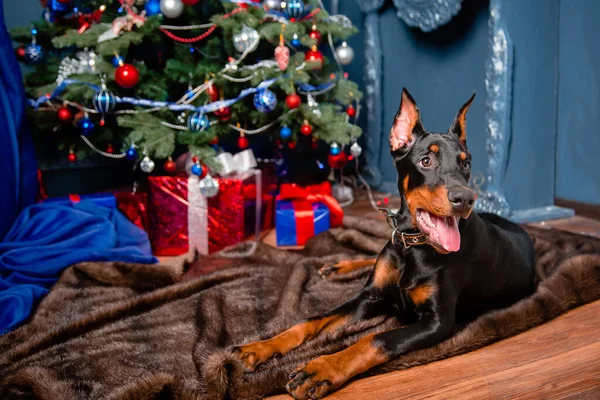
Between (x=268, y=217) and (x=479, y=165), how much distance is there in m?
1.41

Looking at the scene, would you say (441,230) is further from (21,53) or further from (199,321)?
(21,53)

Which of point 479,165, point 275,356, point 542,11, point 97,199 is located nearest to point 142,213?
point 97,199

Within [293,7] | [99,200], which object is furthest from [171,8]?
[99,200]

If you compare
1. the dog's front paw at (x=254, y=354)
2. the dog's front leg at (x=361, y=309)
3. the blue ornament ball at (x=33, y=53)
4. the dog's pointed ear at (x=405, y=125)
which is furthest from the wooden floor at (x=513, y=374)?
the blue ornament ball at (x=33, y=53)

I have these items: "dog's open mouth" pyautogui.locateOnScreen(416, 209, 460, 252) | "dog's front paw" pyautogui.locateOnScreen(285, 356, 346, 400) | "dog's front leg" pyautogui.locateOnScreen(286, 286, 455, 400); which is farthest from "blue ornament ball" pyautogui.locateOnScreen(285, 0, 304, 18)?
"dog's front paw" pyautogui.locateOnScreen(285, 356, 346, 400)

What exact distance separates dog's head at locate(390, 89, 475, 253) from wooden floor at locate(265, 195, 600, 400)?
355 millimetres

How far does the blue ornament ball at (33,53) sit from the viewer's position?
2.97 metres

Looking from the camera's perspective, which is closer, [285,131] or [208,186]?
[208,186]

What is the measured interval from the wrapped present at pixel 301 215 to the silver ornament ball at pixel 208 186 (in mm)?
413

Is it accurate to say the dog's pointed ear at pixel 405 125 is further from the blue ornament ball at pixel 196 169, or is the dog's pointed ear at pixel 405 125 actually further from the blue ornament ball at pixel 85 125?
the blue ornament ball at pixel 85 125

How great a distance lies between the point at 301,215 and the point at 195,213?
571 millimetres

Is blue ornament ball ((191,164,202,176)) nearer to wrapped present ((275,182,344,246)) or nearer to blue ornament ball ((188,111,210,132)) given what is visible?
blue ornament ball ((188,111,210,132))

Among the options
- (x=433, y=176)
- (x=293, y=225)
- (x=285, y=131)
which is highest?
(x=433, y=176)

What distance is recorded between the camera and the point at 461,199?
4.53ft
